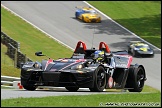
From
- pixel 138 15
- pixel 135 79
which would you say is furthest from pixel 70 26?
pixel 135 79

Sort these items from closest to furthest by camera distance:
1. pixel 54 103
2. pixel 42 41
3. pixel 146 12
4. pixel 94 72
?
pixel 54 103 < pixel 94 72 < pixel 42 41 < pixel 146 12

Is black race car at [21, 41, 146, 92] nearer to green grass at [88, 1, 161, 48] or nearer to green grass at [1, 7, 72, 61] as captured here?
green grass at [1, 7, 72, 61]

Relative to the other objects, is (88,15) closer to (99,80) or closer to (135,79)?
(135,79)

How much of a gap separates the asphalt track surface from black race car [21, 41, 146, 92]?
22.9m

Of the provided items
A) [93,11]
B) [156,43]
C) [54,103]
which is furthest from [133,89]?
[93,11]

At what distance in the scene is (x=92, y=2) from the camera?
6681 cm

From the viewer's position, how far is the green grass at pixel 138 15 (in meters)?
56.2

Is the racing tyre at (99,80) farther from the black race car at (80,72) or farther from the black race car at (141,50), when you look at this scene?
the black race car at (141,50)

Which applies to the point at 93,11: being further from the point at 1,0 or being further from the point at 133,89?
the point at 133,89

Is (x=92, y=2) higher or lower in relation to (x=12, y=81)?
higher

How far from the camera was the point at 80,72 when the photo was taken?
18141mm

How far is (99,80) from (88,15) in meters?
40.7

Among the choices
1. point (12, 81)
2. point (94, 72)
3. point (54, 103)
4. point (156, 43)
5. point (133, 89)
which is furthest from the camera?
point (156, 43)

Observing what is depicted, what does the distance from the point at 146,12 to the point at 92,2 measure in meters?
5.95
